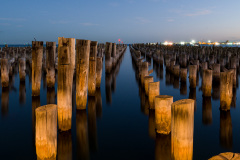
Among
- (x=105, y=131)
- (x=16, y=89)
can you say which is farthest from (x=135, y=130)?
(x=16, y=89)

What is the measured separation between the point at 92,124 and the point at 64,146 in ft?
4.80

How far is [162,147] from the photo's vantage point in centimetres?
427

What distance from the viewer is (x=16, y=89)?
32.4 ft

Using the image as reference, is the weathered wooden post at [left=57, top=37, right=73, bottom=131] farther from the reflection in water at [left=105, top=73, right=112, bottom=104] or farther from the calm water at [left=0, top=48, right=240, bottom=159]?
the reflection in water at [left=105, top=73, right=112, bottom=104]

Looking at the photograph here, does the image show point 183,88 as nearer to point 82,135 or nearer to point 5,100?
point 82,135

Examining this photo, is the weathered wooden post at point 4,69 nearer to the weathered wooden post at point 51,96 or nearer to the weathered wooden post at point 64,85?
the weathered wooden post at point 51,96

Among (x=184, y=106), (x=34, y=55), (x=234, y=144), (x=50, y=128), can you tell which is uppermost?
(x=34, y=55)

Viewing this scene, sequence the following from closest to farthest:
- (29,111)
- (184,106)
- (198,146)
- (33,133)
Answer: (184,106), (198,146), (33,133), (29,111)

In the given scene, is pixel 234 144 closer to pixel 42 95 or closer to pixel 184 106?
pixel 184 106

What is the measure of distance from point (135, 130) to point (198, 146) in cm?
151

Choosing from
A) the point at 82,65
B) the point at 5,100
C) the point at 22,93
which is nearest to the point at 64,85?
the point at 82,65

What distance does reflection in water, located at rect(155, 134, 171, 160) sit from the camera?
13.4 ft

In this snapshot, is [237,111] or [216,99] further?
Result: [216,99]

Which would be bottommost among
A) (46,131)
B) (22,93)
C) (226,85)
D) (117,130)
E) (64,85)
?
(117,130)
